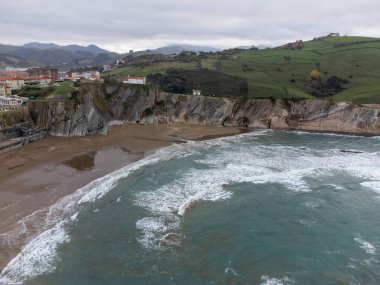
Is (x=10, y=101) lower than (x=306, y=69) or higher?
lower

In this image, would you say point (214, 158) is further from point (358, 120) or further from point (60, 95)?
point (358, 120)

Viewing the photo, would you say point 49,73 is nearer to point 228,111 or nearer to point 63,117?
point 63,117

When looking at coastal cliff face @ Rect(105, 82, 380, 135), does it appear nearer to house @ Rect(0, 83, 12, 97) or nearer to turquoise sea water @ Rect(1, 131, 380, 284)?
house @ Rect(0, 83, 12, 97)

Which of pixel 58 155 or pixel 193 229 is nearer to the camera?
pixel 193 229

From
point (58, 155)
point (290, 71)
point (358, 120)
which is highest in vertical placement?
point (290, 71)

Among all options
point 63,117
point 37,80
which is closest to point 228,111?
point 63,117

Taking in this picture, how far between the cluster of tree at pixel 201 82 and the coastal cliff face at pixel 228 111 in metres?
7.73

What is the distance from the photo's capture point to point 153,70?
100500mm

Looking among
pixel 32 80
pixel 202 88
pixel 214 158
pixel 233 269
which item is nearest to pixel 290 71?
pixel 202 88

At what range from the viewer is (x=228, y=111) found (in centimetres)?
7125

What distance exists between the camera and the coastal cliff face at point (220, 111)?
6819cm

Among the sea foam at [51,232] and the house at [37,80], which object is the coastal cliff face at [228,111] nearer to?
the house at [37,80]

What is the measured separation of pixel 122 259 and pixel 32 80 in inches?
2889

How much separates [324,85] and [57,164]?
65861mm
